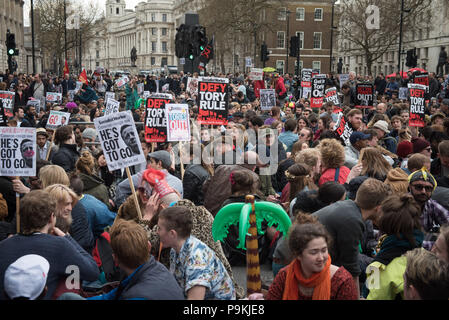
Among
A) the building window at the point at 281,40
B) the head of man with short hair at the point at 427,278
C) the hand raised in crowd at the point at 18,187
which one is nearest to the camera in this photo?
the head of man with short hair at the point at 427,278

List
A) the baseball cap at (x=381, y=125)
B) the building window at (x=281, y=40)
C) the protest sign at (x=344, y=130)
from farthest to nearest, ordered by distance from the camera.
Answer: the building window at (x=281, y=40), the protest sign at (x=344, y=130), the baseball cap at (x=381, y=125)

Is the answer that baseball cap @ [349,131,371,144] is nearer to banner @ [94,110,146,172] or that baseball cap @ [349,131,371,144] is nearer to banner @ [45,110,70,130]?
banner @ [94,110,146,172]

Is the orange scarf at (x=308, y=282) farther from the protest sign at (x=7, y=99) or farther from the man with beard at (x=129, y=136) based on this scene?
the protest sign at (x=7, y=99)

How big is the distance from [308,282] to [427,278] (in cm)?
71

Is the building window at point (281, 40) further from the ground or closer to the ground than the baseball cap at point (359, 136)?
further from the ground

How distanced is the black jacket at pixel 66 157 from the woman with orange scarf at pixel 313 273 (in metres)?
5.40

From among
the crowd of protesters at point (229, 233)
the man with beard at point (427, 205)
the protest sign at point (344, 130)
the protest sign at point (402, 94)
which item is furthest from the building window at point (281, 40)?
the man with beard at point (427, 205)

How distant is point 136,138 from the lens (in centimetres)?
→ 620

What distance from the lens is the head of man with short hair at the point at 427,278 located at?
299 centimetres

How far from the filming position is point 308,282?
3352mm

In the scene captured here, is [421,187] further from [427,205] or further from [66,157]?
[66,157]

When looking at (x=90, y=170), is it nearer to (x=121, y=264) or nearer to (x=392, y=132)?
(x=121, y=264)

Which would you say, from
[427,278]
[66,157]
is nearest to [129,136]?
[66,157]

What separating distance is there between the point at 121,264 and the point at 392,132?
7.62 m
